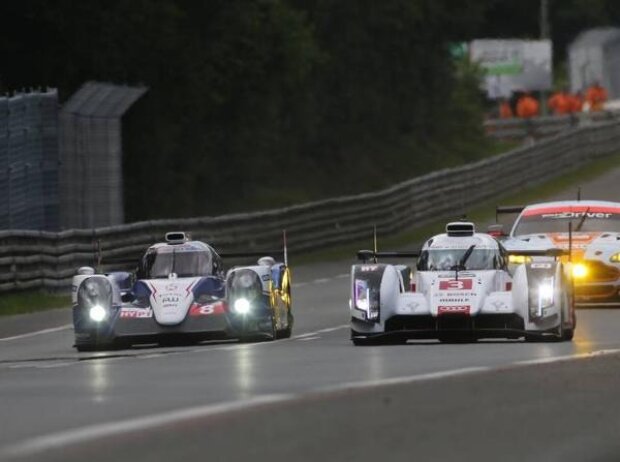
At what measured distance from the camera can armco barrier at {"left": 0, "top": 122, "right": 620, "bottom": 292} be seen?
26922 millimetres

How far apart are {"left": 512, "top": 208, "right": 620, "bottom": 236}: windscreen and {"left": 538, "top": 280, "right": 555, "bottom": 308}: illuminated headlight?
658 centimetres

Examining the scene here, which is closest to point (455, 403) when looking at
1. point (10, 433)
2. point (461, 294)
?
point (10, 433)

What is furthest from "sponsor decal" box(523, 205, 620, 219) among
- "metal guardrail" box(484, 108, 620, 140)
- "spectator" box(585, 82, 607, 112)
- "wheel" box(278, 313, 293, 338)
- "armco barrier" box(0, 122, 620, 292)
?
"spectator" box(585, 82, 607, 112)

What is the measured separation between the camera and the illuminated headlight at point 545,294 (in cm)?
1745

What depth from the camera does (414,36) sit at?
53250 mm

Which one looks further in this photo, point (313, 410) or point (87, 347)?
point (87, 347)

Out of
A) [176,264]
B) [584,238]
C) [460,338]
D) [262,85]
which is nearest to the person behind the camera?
[460,338]

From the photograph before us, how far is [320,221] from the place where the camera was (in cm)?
3603

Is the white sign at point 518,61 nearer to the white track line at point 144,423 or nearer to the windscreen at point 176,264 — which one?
the windscreen at point 176,264

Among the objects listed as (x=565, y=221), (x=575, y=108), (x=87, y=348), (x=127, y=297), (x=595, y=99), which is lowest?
(x=87, y=348)

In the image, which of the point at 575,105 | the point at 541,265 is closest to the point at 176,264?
the point at 541,265

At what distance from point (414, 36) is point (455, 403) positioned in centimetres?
4470

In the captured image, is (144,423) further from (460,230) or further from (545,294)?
(460,230)

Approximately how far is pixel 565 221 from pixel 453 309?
711cm
